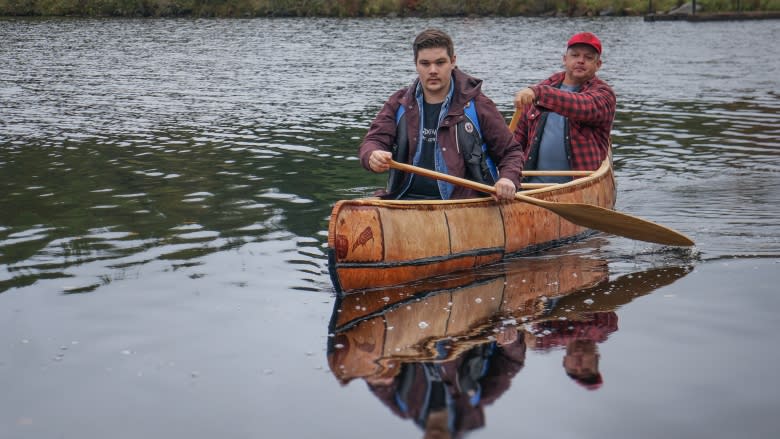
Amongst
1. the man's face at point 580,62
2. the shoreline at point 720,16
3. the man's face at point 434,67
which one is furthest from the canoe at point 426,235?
the shoreline at point 720,16

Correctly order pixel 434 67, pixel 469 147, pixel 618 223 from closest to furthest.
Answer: pixel 434 67 → pixel 469 147 → pixel 618 223

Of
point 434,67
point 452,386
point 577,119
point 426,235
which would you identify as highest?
point 434,67

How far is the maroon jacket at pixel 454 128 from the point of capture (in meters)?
7.05

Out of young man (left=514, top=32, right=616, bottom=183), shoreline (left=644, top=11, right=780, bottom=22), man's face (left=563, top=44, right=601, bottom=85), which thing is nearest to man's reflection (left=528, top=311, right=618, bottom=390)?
young man (left=514, top=32, right=616, bottom=183)

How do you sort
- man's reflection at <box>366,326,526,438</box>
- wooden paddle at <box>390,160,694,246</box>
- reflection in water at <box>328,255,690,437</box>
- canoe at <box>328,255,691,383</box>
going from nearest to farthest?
man's reflection at <box>366,326,526,438</box> → reflection in water at <box>328,255,690,437</box> → canoe at <box>328,255,691,383</box> → wooden paddle at <box>390,160,694,246</box>

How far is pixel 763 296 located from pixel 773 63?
2209 centimetres

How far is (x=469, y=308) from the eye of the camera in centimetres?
651

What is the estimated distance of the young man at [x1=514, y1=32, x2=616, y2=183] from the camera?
8.23 meters

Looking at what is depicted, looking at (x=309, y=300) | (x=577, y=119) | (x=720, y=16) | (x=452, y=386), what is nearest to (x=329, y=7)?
(x=720, y=16)

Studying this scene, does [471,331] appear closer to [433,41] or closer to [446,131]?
[446,131]

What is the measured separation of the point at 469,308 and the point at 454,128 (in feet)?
4.37

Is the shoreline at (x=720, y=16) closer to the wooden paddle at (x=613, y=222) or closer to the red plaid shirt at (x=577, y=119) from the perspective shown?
the red plaid shirt at (x=577, y=119)

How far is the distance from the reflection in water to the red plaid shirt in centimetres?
127

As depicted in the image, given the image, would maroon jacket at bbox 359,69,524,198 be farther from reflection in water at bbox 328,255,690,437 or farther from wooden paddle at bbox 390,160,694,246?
reflection in water at bbox 328,255,690,437
